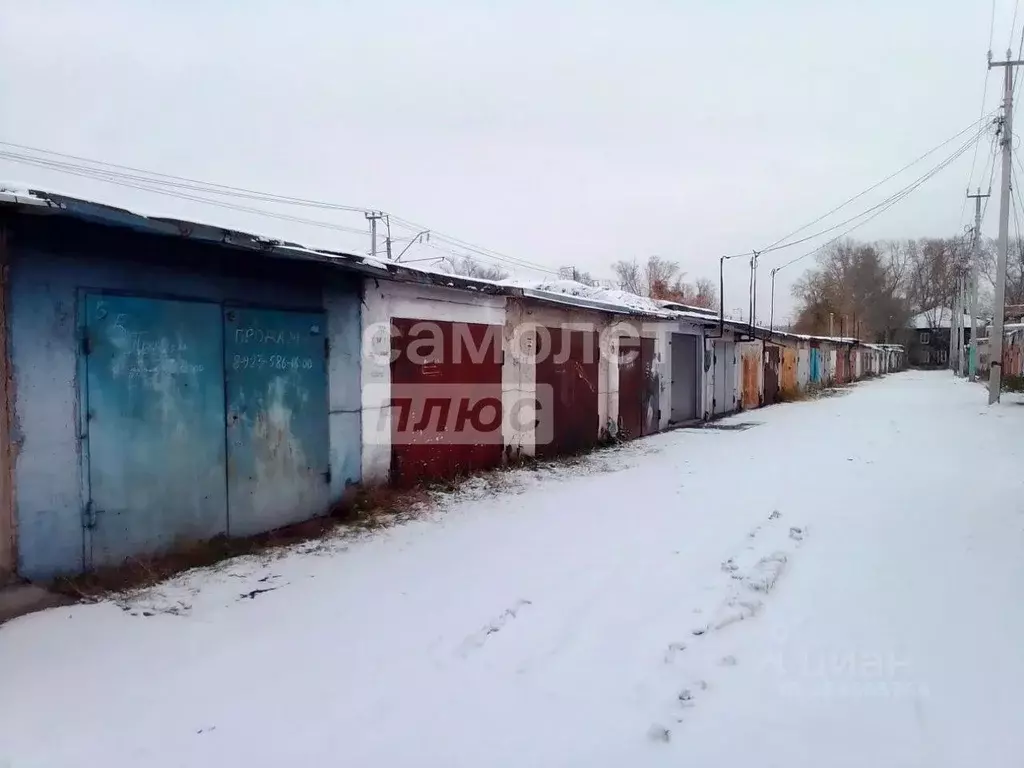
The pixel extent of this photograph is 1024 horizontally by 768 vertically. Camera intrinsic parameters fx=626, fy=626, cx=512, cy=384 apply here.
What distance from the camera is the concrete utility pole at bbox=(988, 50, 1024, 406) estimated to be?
17.4 m

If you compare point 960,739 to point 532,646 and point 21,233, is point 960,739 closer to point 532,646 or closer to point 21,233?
point 532,646

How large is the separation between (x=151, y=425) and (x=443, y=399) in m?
3.65

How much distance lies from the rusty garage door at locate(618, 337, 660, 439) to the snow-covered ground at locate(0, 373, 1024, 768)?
239 inches

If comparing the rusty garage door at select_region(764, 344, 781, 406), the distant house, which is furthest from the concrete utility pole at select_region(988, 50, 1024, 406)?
the distant house

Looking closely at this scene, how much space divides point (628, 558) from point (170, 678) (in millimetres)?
3227

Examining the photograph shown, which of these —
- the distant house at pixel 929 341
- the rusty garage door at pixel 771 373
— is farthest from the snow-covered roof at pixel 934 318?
the rusty garage door at pixel 771 373

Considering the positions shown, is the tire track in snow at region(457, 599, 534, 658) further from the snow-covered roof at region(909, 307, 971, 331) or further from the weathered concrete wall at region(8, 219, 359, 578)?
the snow-covered roof at region(909, 307, 971, 331)

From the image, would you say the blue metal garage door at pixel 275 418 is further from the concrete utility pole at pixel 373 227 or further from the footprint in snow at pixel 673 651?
the concrete utility pole at pixel 373 227

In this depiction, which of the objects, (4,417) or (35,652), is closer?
(35,652)

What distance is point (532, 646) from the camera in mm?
3500

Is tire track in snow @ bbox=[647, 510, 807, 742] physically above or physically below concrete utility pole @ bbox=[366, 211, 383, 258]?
below

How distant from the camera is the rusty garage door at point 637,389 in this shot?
12.3 meters

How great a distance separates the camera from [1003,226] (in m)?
17.8

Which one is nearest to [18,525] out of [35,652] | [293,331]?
[35,652]
